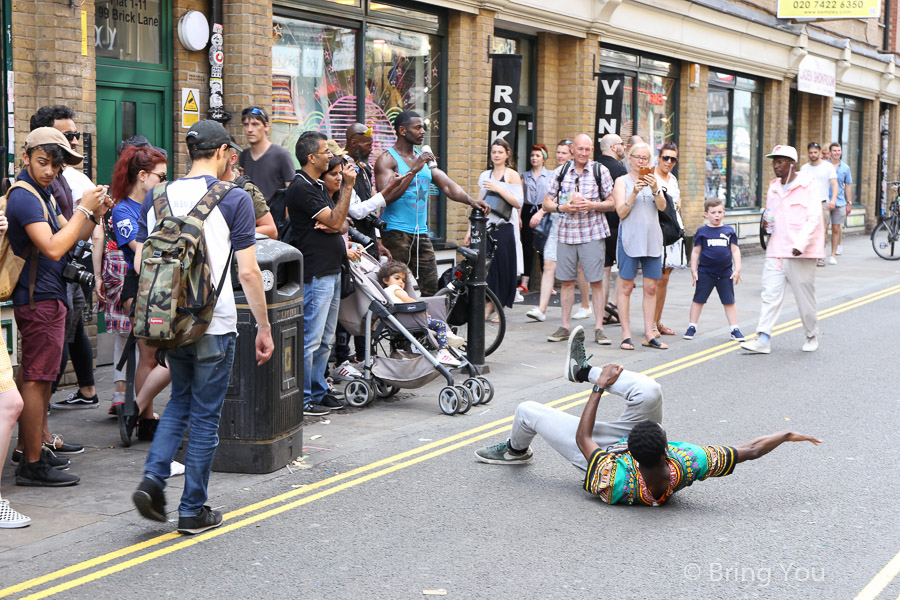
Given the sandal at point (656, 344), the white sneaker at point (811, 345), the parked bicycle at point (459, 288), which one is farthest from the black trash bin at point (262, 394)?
the white sneaker at point (811, 345)

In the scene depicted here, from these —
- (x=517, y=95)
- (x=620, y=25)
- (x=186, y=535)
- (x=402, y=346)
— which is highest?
(x=620, y=25)

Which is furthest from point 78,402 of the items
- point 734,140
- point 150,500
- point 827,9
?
point 827,9

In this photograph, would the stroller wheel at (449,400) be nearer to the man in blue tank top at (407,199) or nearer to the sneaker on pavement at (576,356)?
the sneaker on pavement at (576,356)

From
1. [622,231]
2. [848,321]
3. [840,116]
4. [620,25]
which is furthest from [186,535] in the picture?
[840,116]

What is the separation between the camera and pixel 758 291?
55.2 feet

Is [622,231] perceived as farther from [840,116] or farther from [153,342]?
[840,116]

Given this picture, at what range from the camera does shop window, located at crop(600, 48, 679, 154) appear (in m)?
19.1

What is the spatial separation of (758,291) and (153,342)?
1314cm

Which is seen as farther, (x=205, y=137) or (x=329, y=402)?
(x=329, y=402)

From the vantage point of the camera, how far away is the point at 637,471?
5926 mm

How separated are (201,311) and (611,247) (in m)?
8.15

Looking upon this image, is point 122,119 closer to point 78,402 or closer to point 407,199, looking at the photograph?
point 407,199

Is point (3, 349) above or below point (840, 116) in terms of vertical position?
below

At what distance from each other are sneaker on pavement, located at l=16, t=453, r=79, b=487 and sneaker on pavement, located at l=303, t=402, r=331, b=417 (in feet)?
7.20
